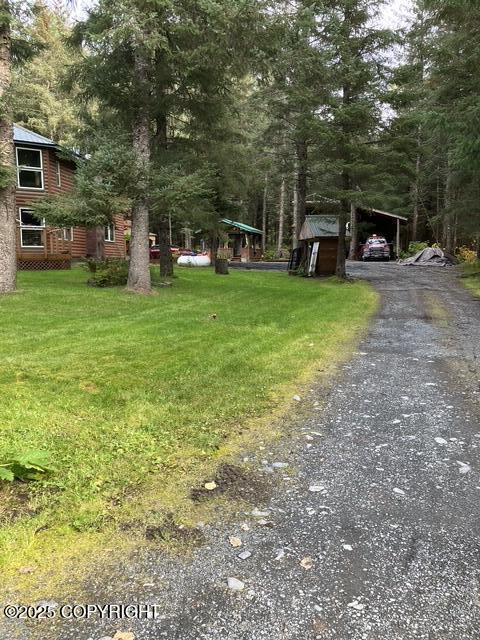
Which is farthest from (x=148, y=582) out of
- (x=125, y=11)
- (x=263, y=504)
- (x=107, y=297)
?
(x=125, y=11)

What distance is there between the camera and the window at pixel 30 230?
22.8 m

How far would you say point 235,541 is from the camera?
256cm

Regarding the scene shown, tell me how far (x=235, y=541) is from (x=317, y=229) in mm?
20832

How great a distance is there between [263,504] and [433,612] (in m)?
1.09

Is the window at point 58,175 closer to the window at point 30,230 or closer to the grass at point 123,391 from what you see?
the window at point 30,230

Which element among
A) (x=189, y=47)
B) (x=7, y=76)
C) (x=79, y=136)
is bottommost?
(x=79, y=136)

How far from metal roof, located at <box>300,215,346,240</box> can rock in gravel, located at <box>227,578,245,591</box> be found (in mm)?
20053

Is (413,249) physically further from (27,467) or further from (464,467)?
(27,467)

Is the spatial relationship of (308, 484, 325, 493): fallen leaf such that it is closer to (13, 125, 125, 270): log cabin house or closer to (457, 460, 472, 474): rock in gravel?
(457, 460, 472, 474): rock in gravel

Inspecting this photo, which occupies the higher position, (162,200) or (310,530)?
(162,200)

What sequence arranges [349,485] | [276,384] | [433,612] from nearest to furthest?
[433,612] < [349,485] < [276,384]

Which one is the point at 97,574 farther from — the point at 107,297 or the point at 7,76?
the point at 7,76

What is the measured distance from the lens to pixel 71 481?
3.04 metres

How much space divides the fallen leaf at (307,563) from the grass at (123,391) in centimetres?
102
